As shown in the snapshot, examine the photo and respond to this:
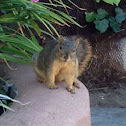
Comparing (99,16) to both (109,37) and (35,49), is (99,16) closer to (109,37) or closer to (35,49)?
(109,37)

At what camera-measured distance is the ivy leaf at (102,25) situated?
5.03 metres

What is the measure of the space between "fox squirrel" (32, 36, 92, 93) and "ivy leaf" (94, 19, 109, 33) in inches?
73.5

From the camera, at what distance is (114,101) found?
16.3ft

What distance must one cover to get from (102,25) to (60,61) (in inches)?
87.2

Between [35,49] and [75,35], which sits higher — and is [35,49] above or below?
above

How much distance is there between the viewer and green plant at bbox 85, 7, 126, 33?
504 centimetres

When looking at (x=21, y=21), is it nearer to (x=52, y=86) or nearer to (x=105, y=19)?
(x=52, y=86)

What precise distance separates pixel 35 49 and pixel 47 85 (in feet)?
1.27

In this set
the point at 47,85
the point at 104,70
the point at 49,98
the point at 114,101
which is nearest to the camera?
the point at 49,98

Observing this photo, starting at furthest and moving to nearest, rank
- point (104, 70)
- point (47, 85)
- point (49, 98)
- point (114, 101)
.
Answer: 1. point (104, 70)
2. point (114, 101)
3. point (47, 85)
4. point (49, 98)

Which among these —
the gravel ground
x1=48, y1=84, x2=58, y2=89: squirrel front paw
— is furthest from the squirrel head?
the gravel ground

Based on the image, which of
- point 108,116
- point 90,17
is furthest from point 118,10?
point 108,116

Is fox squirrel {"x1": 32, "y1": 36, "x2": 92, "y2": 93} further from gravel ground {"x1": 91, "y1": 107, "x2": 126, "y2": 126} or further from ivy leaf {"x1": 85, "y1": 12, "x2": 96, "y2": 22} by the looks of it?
ivy leaf {"x1": 85, "y1": 12, "x2": 96, "y2": 22}

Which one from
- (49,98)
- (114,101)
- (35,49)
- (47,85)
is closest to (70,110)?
(49,98)
